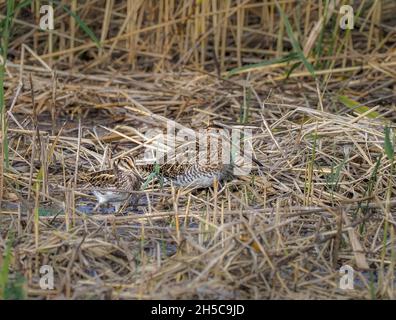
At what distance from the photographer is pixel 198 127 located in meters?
7.16

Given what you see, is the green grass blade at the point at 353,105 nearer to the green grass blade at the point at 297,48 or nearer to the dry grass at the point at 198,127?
the dry grass at the point at 198,127

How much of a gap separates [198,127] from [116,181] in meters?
1.52

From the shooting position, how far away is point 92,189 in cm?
572

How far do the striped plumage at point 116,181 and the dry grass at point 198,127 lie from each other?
0.11 m

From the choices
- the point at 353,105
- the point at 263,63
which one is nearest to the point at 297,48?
the point at 263,63

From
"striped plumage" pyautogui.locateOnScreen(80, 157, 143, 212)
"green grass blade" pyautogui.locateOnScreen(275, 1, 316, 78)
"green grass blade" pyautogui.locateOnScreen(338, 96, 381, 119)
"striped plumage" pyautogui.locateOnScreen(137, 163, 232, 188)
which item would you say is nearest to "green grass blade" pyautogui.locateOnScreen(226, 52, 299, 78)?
"green grass blade" pyautogui.locateOnScreen(275, 1, 316, 78)

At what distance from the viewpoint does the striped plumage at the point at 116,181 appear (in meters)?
5.59

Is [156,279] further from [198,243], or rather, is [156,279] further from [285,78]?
[285,78]

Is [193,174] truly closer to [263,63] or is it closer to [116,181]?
[116,181]

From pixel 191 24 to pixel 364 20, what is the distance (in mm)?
1547

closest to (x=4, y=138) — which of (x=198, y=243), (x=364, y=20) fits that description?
(x=198, y=243)

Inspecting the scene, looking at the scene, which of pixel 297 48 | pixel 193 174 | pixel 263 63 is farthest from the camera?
pixel 263 63

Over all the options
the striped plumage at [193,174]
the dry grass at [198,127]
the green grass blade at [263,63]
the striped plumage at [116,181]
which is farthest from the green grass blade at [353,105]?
the striped plumage at [116,181]

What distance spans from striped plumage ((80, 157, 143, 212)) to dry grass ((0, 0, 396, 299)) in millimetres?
106
